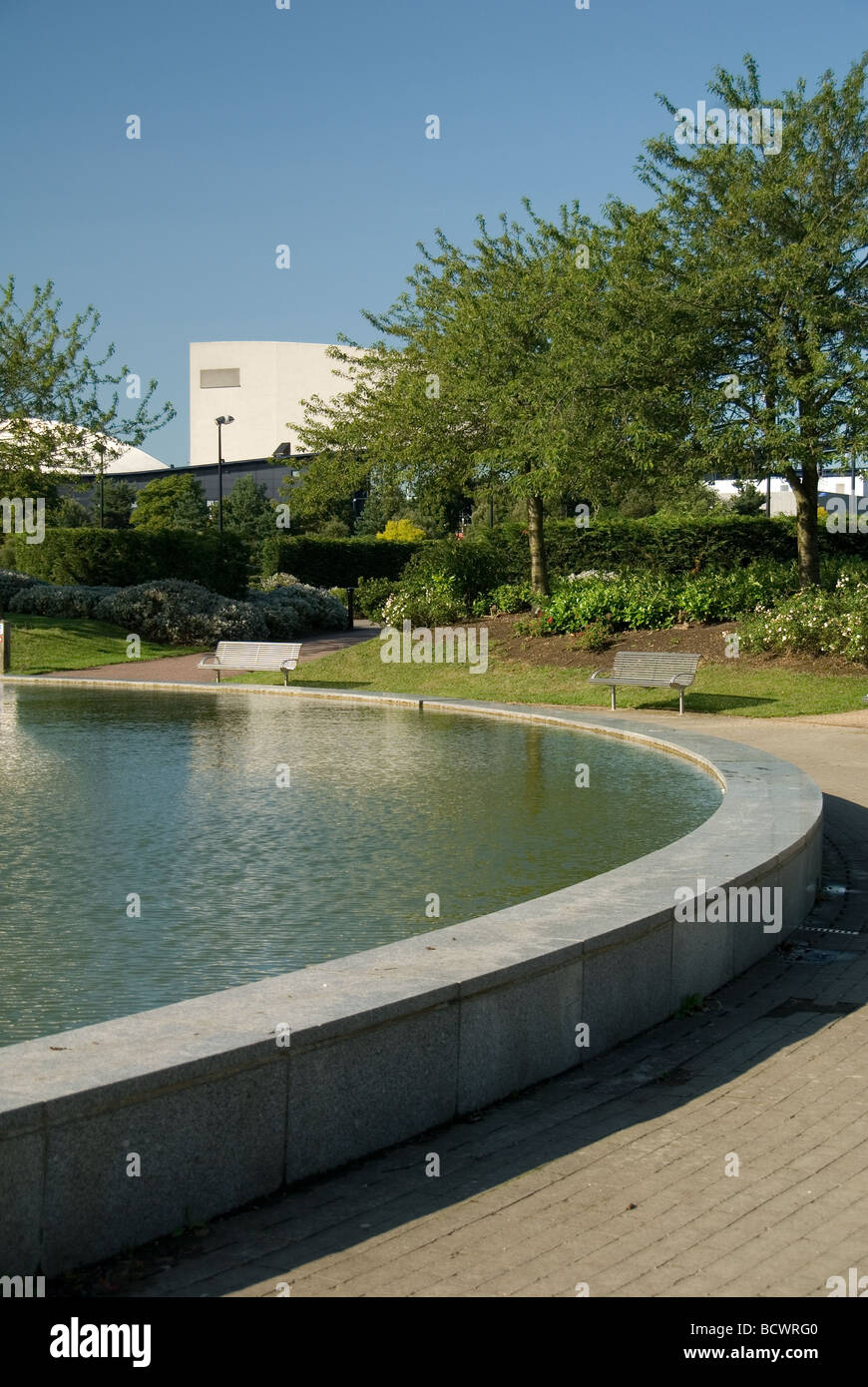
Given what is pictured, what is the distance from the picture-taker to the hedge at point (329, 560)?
48312mm

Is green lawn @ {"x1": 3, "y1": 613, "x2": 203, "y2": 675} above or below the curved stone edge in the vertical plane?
above

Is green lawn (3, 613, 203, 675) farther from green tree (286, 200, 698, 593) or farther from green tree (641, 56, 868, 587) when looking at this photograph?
green tree (641, 56, 868, 587)

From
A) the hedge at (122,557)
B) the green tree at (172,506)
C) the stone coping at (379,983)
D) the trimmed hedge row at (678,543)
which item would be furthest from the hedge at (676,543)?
the green tree at (172,506)

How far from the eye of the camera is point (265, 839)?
9.12 metres

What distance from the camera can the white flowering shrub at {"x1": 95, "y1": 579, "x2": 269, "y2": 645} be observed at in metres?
32.8

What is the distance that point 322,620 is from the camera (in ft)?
120

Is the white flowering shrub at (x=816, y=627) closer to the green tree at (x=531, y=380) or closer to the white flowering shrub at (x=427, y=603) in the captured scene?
the green tree at (x=531, y=380)

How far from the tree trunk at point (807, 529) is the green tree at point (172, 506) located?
184 ft

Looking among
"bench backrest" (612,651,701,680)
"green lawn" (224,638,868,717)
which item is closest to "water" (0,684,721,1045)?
"bench backrest" (612,651,701,680)

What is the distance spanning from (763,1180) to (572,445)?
20.3 metres

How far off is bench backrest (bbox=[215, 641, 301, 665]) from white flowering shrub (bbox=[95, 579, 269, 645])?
766cm

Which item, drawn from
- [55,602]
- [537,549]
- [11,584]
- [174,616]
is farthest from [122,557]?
[537,549]

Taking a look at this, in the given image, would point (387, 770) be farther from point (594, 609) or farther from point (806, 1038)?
point (594, 609)

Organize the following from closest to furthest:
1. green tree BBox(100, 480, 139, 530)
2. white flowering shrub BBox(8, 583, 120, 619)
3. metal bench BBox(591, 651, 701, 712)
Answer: metal bench BBox(591, 651, 701, 712), white flowering shrub BBox(8, 583, 120, 619), green tree BBox(100, 480, 139, 530)
